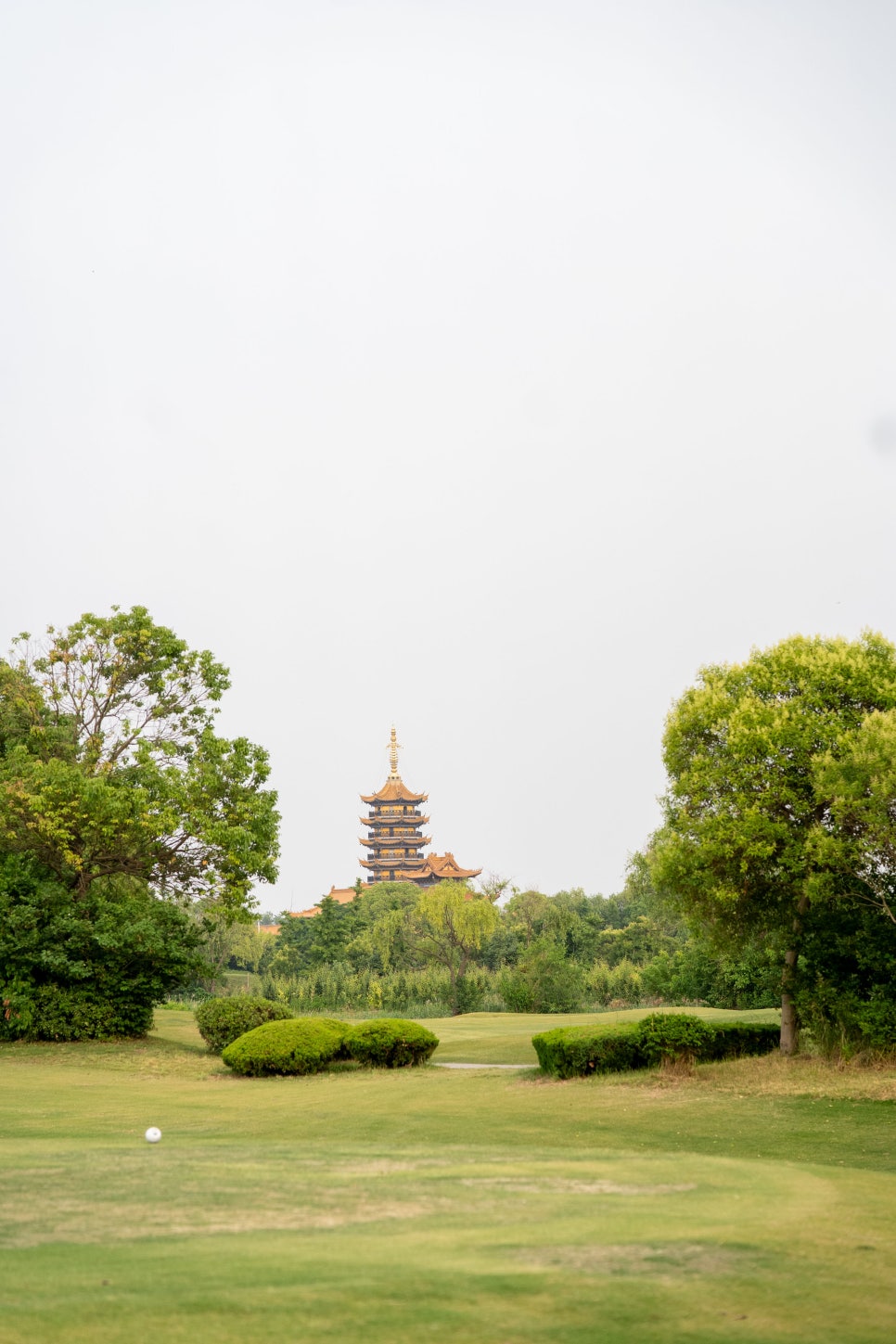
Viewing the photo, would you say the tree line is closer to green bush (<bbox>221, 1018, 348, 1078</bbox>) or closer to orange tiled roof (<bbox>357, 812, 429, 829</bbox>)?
green bush (<bbox>221, 1018, 348, 1078</bbox>)

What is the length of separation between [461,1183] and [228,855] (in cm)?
1671

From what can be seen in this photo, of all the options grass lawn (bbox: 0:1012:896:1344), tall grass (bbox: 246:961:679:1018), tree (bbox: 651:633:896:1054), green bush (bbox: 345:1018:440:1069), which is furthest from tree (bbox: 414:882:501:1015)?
grass lawn (bbox: 0:1012:896:1344)

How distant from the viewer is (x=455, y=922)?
44250 millimetres

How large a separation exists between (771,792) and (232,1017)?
12.3 metres

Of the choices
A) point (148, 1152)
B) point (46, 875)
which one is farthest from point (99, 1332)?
point (46, 875)

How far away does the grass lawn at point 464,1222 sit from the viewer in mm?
5605

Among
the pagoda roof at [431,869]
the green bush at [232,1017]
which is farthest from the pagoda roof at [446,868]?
the green bush at [232,1017]

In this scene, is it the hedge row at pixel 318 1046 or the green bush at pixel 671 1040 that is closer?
the green bush at pixel 671 1040

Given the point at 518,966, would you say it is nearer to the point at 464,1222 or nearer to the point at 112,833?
the point at 112,833

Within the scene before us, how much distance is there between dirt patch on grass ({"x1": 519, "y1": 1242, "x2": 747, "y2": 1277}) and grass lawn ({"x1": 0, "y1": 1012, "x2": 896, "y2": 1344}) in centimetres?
2

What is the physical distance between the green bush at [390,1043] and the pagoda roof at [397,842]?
68.2 meters

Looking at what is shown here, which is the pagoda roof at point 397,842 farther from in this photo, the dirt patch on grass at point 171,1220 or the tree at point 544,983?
the dirt patch on grass at point 171,1220

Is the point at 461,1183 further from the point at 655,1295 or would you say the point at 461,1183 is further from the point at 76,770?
the point at 76,770

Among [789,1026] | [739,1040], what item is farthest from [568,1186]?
[739,1040]
